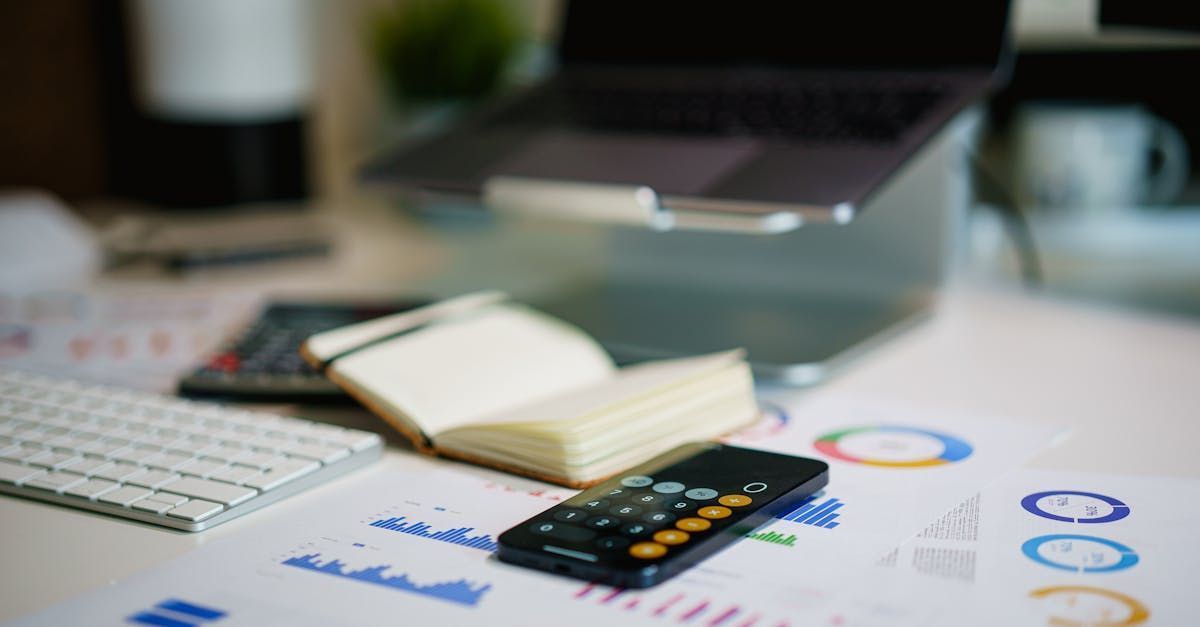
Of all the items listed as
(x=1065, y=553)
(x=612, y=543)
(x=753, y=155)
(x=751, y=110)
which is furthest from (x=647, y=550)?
(x=751, y=110)

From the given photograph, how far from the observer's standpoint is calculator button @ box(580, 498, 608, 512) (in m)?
0.53

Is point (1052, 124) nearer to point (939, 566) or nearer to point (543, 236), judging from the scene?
point (543, 236)

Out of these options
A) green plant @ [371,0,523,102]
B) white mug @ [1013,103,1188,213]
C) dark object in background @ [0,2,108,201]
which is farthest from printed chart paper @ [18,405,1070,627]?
dark object in background @ [0,2,108,201]

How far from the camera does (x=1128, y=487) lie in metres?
0.57

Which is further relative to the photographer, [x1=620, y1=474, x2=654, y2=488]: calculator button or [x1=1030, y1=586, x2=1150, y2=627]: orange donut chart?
[x1=620, y1=474, x2=654, y2=488]: calculator button

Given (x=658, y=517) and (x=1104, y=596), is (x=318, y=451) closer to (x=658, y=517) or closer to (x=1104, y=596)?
(x=658, y=517)

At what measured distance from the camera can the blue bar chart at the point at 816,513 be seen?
0.53 metres

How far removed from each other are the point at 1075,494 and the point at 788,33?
539mm

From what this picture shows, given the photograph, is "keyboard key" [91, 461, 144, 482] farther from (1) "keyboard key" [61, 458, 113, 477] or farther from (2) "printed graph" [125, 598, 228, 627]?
(2) "printed graph" [125, 598, 228, 627]

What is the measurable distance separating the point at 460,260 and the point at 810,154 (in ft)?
1.40

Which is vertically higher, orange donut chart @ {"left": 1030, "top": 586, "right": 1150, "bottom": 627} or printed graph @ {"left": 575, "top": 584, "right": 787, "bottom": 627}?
printed graph @ {"left": 575, "top": 584, "right": 787, "bottom": 627}

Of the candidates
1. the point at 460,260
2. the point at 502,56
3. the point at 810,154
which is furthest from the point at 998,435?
the point at 502,56

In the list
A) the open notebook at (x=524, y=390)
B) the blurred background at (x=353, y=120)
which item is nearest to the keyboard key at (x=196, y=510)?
the open notebook at (x=524, y=390)

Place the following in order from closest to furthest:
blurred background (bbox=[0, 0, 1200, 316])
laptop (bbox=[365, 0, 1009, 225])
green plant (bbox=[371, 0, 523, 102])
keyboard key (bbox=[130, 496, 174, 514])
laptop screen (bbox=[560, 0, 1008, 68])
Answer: keyboard key (bbox=[130, 496, 174, 514]) < laptop (bbox=[365, 0, 1009, 225]) < laptop screen (bbox=[560, 0, 1008, 68]) < blurred background (bbox=[0, 0, 1200, 316]) < green plant (bbox=[371, 0, 523, 102])
